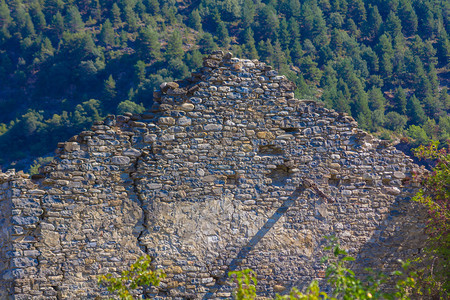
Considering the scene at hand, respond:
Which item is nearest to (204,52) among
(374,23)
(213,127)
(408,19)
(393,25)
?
(374,23)

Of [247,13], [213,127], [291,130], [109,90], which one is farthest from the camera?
[247,13]

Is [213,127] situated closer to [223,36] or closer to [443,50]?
[443,50]

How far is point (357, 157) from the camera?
32.6 feet

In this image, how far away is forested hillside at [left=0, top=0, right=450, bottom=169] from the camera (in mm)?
27625

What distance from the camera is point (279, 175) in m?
9.65

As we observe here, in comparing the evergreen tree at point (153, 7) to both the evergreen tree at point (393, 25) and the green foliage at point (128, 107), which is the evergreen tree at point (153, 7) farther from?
the evergreen tree at point (393, 25)

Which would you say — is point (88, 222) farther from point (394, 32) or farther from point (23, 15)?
point (23, 15)

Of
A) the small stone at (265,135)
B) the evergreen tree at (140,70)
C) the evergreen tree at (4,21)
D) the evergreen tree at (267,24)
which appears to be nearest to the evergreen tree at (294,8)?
the evergreen tree at (267,24)

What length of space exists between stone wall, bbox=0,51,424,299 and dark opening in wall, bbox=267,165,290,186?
18 mm

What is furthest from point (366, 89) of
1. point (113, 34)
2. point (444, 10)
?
point (113, 34)

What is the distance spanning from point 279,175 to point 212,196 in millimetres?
1134

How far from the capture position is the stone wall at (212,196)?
344 inches

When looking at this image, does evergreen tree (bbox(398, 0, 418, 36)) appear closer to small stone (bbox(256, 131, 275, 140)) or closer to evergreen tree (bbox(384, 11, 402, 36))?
evergreen tree (bbox(384, 11, 402, 36))

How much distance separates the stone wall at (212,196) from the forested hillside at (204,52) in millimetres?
14274
